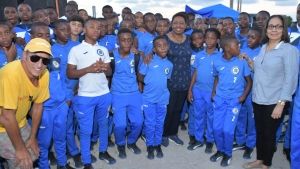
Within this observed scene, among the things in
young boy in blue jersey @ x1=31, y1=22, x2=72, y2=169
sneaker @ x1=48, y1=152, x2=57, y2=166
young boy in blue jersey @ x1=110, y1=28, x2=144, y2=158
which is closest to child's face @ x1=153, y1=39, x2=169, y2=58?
young boy in blue jersey @ x1=110, y1=28, x2=144, y2=158

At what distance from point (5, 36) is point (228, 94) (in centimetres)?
314

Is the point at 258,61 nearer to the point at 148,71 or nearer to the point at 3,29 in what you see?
the point at 148,71

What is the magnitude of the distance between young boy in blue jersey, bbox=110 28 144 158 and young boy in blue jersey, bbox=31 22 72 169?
792 mm

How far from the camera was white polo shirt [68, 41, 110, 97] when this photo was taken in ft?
11.6

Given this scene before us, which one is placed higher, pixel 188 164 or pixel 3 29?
pixel 3 29

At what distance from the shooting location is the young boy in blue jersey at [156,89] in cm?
402

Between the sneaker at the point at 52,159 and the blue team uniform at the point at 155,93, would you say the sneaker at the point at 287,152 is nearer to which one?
the blue team uniform at the point at 155,93

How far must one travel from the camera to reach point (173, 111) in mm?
4492

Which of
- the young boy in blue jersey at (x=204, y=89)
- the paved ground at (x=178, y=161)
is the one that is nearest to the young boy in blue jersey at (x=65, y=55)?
the paved ground at (x=178, y=161)

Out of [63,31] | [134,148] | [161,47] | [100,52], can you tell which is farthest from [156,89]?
[63,31]

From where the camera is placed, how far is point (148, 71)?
407 cm

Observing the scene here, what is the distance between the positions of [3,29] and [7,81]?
1.21m

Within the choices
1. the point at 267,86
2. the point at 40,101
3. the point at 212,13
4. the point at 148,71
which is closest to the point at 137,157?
the point at 148,71

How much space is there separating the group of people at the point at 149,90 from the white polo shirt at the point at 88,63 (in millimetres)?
14
